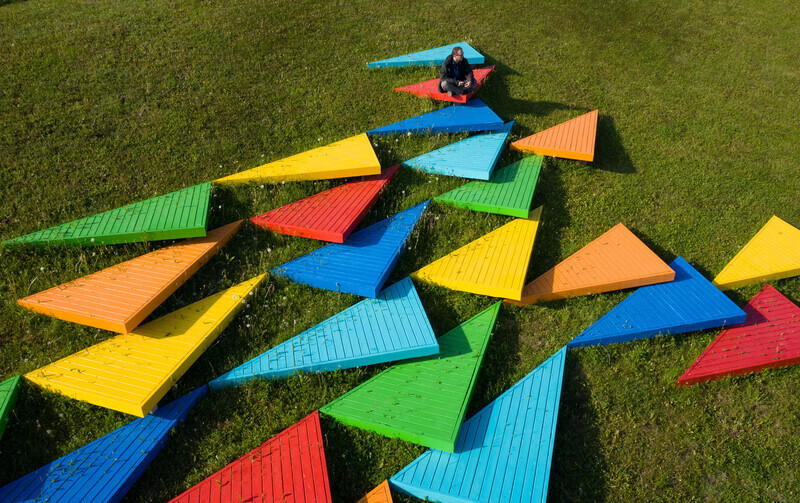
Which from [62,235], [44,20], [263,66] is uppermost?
[44,20]

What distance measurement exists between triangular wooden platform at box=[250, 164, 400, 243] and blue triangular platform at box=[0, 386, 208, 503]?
2756mm

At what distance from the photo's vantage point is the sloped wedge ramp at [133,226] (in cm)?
650

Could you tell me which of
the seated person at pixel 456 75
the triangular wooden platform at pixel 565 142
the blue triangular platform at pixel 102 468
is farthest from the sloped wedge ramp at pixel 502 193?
the blue triangular platform at pixel 102 468

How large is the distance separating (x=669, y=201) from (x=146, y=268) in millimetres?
8241

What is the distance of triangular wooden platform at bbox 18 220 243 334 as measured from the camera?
18.4ft

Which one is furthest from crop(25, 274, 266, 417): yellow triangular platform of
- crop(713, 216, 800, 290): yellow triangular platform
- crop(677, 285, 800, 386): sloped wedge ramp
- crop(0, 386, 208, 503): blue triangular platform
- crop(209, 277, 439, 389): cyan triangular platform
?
crop(713, 216, 800, 290): yellow triangular platform

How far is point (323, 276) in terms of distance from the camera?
6.66 meters

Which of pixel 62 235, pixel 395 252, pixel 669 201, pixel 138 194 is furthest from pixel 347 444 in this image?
pixel 669 201

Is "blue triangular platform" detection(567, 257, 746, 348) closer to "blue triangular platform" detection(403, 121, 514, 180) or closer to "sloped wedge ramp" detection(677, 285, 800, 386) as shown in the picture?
"sloped wedge ramp" detection(677, 285, 800, 386)

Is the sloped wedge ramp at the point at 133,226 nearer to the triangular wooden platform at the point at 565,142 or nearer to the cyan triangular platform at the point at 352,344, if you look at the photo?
the cyan triangular platform at the point at 352,344

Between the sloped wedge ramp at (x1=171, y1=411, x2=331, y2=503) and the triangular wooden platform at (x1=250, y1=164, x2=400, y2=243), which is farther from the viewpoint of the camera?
the triangular wooden platform at (x1=250, y1=164, x2=400, y2=243)

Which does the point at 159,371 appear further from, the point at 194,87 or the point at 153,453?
the point at 194,87

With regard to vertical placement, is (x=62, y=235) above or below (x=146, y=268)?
above

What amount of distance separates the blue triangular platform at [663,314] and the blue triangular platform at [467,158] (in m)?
2.96
